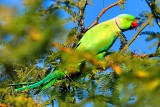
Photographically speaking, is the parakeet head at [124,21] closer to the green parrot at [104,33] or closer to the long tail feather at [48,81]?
the green parrot at [104,33]

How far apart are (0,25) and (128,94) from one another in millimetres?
214

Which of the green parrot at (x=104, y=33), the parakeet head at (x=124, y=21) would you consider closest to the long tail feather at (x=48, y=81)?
the green parrot at (x=104, y=33)

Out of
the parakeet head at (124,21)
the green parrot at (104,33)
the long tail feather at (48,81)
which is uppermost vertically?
the parakeet head at (124,21)

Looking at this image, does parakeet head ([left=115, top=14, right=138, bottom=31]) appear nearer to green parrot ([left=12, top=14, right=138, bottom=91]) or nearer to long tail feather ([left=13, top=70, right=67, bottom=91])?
green parrot ([left=12, top=14, right=138, bottom=91])

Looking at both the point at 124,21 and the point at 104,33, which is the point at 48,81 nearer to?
A: the point at 104,33

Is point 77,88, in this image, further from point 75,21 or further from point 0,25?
point 0,25

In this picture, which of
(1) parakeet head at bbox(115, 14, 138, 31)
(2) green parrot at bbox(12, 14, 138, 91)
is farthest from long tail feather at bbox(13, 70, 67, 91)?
(1) parakeet head at bbox(115, 14, 138, 31)

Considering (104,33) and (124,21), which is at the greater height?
(124,21)

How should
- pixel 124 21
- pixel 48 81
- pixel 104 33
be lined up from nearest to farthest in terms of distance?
pixel 48 81 → pixel 104 33 → pixel 124 21

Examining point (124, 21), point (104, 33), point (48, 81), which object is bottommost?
point (48, 81)

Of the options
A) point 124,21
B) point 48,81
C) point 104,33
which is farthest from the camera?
point 124,21

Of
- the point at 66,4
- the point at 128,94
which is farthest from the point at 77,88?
the point at 128,94

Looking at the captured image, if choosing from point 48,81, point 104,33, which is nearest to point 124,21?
point 104,33

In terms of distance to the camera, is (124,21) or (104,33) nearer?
(104,33)
